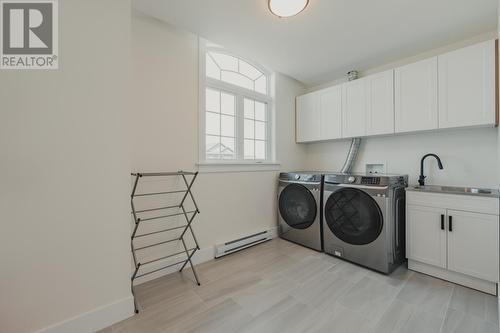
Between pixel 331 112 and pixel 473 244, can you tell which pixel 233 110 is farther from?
pixel 473 244

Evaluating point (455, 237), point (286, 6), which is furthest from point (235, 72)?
point (455, 237)

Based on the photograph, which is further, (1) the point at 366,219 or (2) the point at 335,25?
(1) the point at 366,219

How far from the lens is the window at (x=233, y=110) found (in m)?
2.47

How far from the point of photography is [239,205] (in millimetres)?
2684

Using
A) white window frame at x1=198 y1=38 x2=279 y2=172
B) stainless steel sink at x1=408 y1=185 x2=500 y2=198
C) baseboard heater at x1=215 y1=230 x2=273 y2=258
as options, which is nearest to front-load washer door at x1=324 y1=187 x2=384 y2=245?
stainless steel sink at x1=408 y1=185 x2=500 y2=198

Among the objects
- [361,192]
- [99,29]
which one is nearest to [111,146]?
[99,29]

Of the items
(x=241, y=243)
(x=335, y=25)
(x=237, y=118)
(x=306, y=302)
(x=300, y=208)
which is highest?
(x=335, y=25)

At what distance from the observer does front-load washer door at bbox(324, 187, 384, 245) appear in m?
2.08

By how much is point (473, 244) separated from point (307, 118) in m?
2.32

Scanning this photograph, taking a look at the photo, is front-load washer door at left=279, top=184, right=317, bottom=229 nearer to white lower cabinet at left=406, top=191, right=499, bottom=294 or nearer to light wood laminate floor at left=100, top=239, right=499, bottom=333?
light wood laminate floor at left=100, top=239, right=499, bottom=333

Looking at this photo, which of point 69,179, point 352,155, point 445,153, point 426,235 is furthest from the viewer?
point 352,155

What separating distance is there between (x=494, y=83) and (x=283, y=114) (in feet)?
7.17

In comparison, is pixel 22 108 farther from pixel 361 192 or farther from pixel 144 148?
pixel 361 192

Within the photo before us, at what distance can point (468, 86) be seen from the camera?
6.33ft
